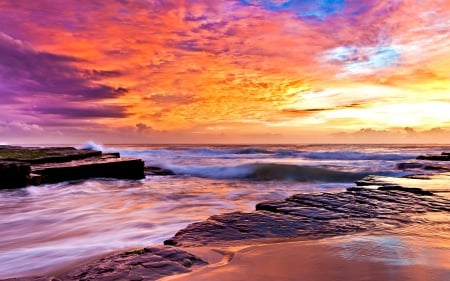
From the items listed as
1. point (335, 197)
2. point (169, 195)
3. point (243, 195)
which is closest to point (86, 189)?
point (169, 195)

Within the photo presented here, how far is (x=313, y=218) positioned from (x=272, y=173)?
15504mm

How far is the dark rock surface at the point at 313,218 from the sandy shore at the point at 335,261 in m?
0.31

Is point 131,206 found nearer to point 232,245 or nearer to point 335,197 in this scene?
point 335,197

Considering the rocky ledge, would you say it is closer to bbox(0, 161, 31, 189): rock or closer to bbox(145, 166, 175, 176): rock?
bbox(0, 161, 31, 189): rock

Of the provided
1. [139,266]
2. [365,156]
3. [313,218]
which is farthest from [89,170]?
[365,156]

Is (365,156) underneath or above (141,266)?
underneath

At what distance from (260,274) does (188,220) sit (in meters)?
4.55

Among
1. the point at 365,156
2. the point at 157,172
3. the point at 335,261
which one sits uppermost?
the point at 335,261

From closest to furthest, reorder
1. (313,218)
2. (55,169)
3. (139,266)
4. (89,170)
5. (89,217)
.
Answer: (139,266), (313,218), (89,217), (55,169), (89,170)

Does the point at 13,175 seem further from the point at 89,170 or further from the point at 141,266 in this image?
the point at 141,266

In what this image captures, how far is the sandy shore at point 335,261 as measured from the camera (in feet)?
7.02

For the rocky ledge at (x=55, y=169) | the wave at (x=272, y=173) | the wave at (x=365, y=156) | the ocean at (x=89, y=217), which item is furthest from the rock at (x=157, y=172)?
the wave at (x=365, y=156)

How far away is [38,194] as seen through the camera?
9508mm

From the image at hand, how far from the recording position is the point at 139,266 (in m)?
2.25
